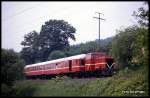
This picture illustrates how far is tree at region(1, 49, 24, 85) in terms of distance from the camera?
21.3m

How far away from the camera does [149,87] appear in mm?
21359

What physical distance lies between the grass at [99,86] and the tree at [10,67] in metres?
0.86

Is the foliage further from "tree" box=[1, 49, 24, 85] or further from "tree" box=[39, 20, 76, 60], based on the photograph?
"tree" box=[1, 49, 24, 85]

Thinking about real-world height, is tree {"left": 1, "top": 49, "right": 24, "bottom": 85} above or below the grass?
above

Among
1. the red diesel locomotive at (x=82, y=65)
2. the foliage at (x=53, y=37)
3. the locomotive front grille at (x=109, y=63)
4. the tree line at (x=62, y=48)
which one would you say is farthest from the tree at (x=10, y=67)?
the foliage at (x=53, y=37)

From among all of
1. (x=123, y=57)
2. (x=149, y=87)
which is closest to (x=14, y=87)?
(x=149, y=87)

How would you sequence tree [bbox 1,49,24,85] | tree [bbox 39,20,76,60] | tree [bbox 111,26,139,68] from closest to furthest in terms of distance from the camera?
tree [bbox 1,49,24,85] < tree [bbox 111,26,139,68] < tree [bbox 39,20,76,60]

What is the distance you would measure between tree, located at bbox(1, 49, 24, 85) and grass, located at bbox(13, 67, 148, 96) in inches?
34.0

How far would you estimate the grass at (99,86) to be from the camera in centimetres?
2109

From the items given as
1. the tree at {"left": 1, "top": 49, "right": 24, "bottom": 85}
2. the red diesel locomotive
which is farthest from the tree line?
the red diesel locomotive

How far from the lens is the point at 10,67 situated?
72.7ft

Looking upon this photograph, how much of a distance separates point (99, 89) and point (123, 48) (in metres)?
13.4

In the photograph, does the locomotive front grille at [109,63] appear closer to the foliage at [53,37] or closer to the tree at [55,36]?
the foliage at [53,37]

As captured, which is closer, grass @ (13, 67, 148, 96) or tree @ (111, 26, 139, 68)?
grass @ (13, 67, 148, 96)
